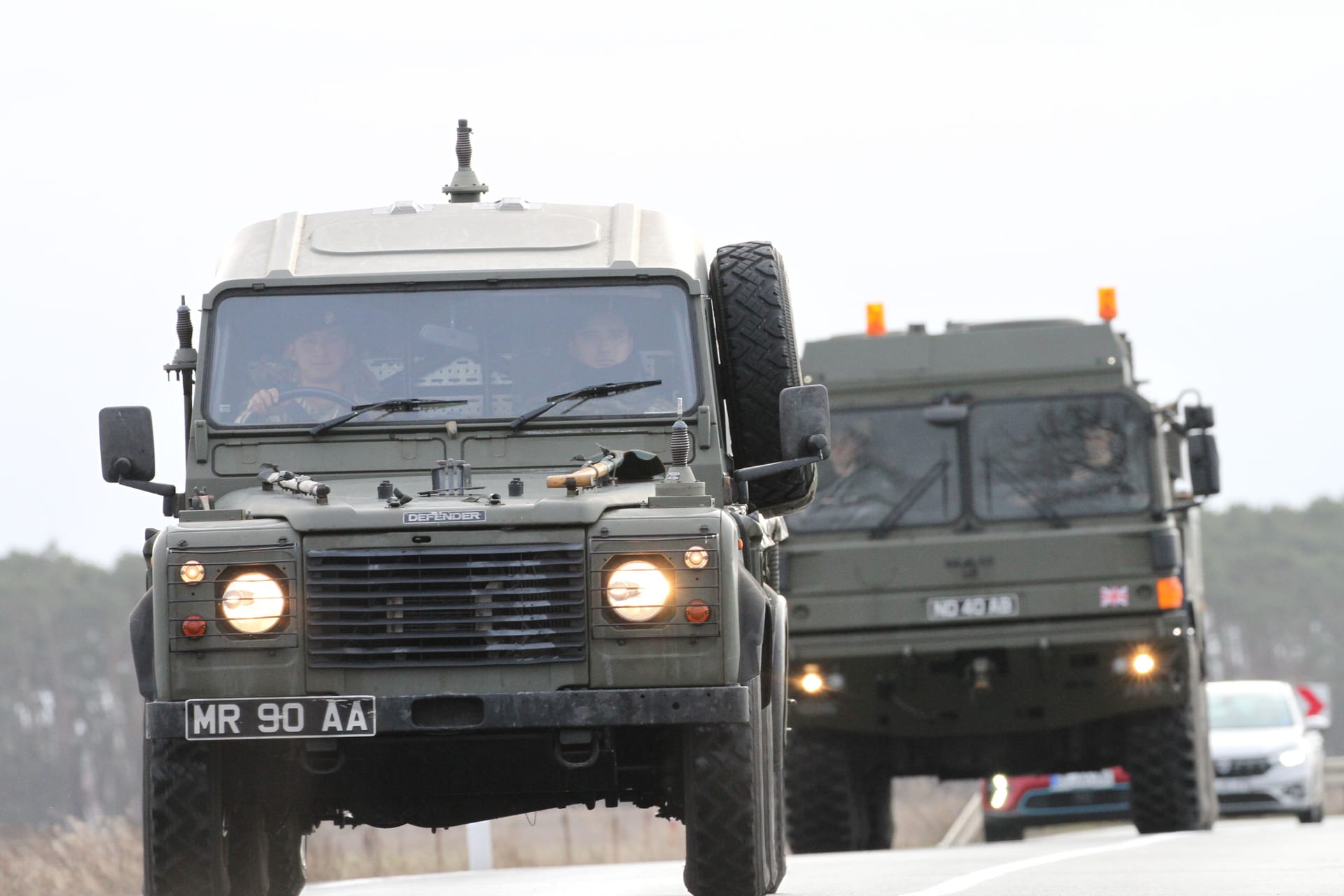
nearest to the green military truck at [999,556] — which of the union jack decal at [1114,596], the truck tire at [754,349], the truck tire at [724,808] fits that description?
the union jack decal at [1114,596]

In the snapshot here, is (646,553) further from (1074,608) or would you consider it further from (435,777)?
(1074,608)

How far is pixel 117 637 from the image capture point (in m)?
70.5

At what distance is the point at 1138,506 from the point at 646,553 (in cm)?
907

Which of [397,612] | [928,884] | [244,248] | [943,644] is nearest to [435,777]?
[397,612]

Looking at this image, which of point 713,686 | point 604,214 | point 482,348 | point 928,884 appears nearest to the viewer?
point 713,686

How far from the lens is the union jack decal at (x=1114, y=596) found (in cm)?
1645

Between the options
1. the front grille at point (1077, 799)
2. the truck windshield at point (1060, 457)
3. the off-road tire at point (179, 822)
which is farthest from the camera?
the front grille at point (1077, 799)

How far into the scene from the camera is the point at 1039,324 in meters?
17.4

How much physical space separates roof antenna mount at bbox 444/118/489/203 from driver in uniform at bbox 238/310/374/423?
2130 mm

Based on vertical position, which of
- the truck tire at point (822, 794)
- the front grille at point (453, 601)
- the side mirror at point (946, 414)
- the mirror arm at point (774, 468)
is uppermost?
the mirror arm at point (774, 468)

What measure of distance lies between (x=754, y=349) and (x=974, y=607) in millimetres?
7250

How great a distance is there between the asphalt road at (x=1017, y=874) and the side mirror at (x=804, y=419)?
2.34 meters

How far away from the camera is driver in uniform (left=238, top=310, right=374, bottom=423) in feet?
30.9

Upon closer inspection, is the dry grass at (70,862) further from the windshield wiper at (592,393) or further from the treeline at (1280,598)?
the treeline at (1280,598)
